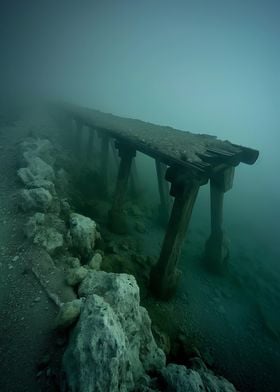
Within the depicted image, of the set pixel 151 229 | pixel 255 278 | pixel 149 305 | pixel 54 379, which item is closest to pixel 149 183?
pixel 151 229

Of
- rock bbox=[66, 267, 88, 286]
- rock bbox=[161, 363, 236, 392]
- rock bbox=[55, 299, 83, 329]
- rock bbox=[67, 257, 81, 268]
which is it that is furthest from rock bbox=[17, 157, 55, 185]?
rock bbox=[161, 363, 236, 392]

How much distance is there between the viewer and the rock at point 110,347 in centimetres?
158

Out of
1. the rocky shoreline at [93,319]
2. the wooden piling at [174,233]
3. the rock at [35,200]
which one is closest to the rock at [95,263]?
the rocky shoreline at [93,319]

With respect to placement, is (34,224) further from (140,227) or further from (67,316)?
(140,227)

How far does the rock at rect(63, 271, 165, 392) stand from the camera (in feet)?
5.19

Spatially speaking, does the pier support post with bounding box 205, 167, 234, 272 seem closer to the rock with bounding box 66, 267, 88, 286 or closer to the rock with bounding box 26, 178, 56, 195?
the rock with bounding box 66, 267, 88, 286

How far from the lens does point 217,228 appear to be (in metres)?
5.73

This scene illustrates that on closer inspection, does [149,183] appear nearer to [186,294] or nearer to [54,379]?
[186,294]

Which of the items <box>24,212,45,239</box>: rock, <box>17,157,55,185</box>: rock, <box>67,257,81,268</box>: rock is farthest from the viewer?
<box>17,157,55,185</box>: rock

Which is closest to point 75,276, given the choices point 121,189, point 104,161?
point 121,189

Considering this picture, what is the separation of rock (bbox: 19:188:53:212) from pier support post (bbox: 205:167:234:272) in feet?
12.0

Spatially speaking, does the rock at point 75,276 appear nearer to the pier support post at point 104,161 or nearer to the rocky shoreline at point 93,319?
the rocky shoreline at point 93,319

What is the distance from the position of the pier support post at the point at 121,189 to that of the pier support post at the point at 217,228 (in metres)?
2.14

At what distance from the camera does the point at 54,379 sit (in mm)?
1734
